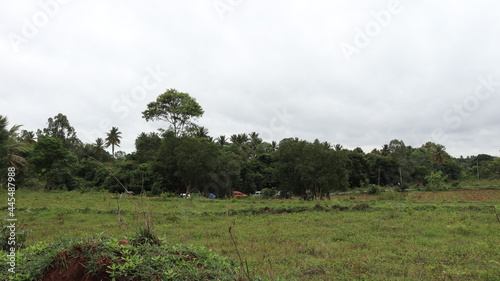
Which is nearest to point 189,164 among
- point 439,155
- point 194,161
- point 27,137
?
point 194,161

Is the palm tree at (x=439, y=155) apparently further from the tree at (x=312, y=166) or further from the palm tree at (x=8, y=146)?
the palm tree at (x=8, y=146)

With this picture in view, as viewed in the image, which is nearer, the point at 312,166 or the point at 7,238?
the point at 7,238

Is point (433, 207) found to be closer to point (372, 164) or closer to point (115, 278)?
point (115, 278)

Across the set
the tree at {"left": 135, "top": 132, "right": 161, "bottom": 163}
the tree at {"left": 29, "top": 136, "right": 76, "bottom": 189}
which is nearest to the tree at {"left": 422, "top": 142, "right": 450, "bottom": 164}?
the tree at {"left": 135, "top": 132, "right": 161, "bottom": 163}

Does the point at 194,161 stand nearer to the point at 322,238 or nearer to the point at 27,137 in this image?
the point at 322,238

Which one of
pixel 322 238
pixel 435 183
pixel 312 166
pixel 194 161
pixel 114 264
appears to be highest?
pixel 194 161

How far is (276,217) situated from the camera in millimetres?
13883

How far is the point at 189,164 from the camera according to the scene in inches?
954

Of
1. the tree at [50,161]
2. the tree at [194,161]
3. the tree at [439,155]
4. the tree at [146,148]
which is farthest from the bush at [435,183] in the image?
the tree at [50,161]

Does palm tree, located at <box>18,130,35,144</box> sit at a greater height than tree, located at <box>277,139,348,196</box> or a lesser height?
greater

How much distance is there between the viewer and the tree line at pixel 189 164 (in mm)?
24219

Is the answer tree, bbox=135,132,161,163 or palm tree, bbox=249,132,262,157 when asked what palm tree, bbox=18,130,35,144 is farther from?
palm tree, bbox=249,132,262,157

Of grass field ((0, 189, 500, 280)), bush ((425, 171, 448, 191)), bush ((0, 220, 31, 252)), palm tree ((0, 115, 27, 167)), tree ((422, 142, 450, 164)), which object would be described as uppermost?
tree ((422, 142, 450, 164))

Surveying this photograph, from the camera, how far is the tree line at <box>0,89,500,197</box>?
2422 centimetres
